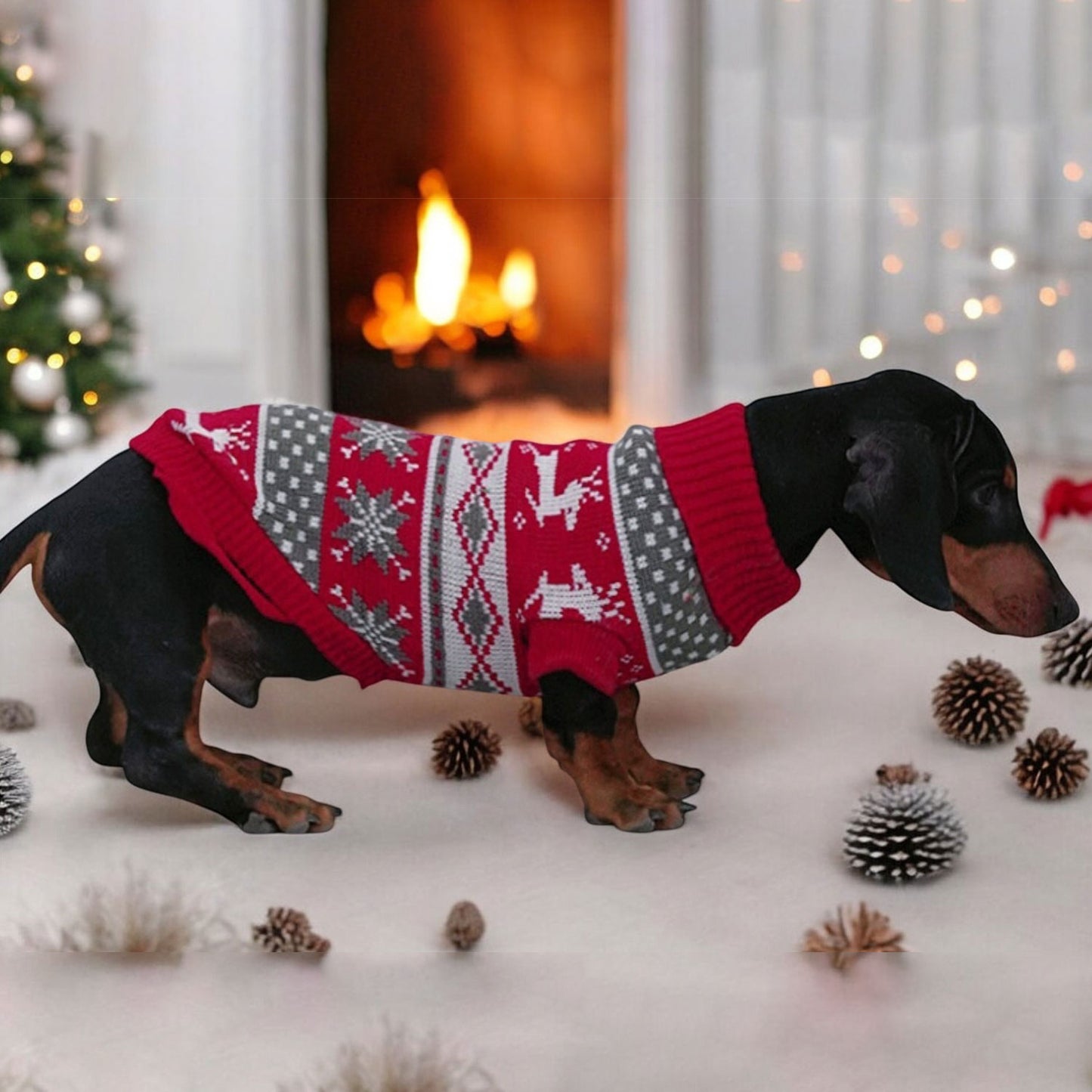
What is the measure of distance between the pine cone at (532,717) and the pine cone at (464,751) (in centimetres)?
6

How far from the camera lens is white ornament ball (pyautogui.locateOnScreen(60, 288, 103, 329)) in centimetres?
128

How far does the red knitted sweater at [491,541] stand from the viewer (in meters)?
1.08

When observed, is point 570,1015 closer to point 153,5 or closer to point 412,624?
point 412,624

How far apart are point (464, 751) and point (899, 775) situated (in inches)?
12.7

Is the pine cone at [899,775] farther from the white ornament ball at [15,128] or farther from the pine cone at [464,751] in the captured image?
the white ornament ball at [15,128]

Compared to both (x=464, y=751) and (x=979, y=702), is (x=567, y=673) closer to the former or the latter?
(x=464, y=751)

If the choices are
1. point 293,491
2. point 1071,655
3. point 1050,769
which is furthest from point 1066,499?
point 293,491

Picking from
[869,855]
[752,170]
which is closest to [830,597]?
[869,855]

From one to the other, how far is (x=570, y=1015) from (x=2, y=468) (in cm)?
70

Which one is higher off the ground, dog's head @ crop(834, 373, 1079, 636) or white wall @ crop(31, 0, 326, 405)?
white wall @ crop(31, 0, 326, 405)

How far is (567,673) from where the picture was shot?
1093mm

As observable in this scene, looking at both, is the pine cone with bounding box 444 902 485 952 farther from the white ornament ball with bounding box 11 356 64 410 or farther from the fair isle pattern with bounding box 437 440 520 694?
the white ornament ball with bounding box 11 356 64 410

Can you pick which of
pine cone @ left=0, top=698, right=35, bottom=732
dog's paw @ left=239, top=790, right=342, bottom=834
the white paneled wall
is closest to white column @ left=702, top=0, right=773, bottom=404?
the white paneled wall

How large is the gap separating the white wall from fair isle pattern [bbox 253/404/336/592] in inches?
6.5
